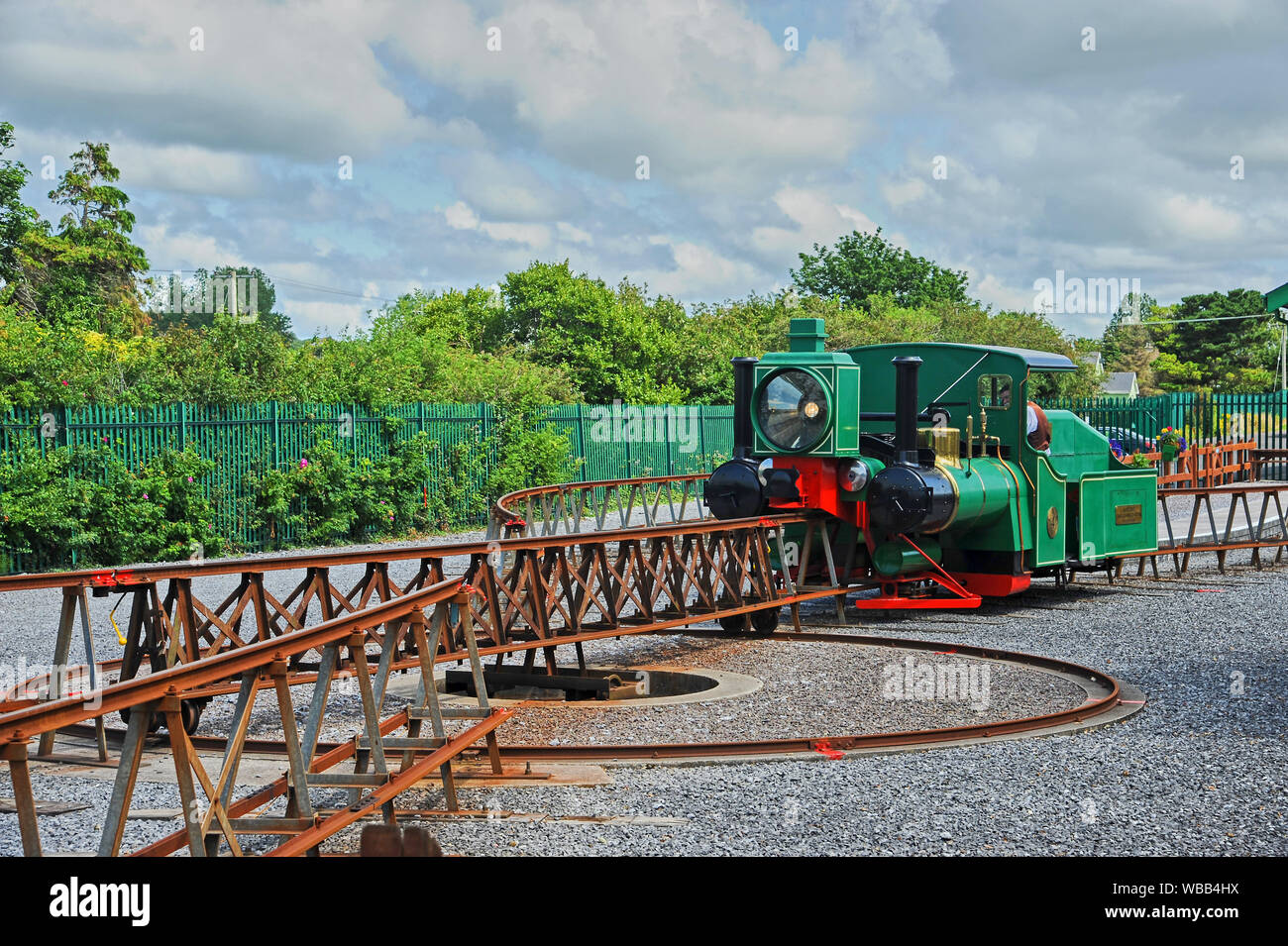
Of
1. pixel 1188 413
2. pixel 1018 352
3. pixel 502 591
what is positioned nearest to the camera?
pixel 502 591

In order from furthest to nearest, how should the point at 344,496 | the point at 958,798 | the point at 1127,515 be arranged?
the point at 344,496 → the point at 1127,515 → the point at 958,798

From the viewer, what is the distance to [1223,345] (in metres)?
80.7

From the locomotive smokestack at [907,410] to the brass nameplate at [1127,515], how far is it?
3619 mm

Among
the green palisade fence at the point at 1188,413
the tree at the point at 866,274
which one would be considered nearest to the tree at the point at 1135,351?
the tree at the point at 866,274

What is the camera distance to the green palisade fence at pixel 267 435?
57.9 feet

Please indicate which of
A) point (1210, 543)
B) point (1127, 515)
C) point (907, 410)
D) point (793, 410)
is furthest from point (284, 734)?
point (1210, 543)

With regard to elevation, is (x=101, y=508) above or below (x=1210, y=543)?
above

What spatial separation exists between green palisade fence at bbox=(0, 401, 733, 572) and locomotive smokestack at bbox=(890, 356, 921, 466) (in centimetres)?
1169

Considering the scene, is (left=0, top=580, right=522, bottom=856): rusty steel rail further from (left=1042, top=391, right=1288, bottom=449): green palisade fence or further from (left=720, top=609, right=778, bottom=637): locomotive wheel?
(left=1042, top=391, right=1288, bottom=449): green palisade fence

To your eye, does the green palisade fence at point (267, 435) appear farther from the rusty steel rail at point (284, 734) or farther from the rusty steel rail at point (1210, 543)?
the rusty steel rail at point (284, 734)

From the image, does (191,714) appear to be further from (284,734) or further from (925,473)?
(925,473)

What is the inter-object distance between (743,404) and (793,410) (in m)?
A: 0.75
